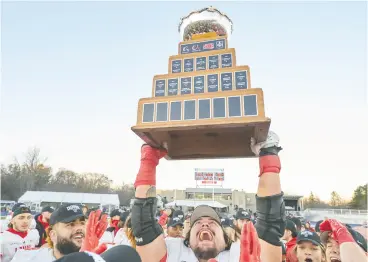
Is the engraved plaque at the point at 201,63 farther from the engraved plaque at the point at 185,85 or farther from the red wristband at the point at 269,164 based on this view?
the red wristband at the point at 269,164

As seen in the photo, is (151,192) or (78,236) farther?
(78,236)

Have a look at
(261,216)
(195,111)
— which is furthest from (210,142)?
(261,216)

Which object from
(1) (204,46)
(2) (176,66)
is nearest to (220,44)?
(1) (204,46)

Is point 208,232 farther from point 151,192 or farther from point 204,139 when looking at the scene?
point 204,139

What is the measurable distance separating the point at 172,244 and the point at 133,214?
57 centimetres

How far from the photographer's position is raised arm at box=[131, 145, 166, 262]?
2652 millimetres

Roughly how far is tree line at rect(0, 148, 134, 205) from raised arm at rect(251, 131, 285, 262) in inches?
1833

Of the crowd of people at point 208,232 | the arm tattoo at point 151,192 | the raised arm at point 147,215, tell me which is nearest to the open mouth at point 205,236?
the crowd of people at point 208,232

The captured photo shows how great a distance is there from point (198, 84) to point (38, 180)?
5618 cm

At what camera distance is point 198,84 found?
122 inches

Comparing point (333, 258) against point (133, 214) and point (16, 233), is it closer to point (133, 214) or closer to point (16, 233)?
point (133, 214)

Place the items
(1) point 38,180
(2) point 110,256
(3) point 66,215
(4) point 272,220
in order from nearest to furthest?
(2) point 110,256, (4) point 272,220, (3) point 66,215, (1) point 38,180

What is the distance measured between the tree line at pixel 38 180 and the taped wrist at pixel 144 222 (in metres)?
45.7

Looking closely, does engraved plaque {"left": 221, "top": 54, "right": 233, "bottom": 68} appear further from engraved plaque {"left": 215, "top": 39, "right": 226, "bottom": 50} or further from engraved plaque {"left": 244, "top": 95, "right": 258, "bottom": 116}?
engraved plaque {"left": 244, "top": 95, "right": 258, "bottom": 116}
